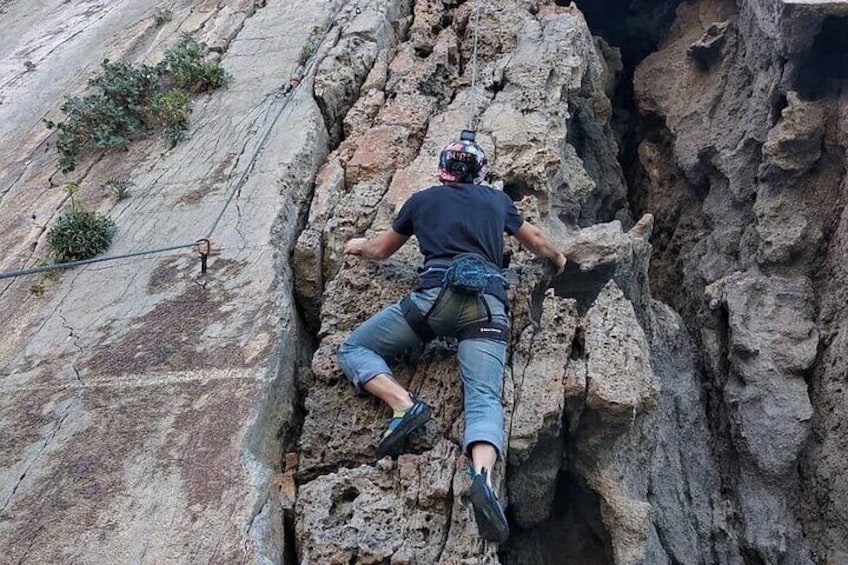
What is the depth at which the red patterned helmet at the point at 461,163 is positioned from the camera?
619 cm

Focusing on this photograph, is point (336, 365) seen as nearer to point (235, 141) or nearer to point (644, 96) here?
point (235, 141)

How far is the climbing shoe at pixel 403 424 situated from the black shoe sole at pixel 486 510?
0.69 m

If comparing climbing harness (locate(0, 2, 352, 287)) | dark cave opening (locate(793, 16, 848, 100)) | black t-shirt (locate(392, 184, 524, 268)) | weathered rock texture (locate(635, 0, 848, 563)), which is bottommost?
weathered rock texture (locate(635, 0, 848, 563))

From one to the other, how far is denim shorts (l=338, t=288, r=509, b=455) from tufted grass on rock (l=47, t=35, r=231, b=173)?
4634mm

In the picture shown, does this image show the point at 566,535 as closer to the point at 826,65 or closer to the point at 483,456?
the point at 483,456

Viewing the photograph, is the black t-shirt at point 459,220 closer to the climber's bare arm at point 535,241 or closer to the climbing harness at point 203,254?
the climber's bare arm at point 535,241

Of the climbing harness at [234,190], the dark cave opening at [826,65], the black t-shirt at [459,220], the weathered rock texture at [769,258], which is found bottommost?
the weathered rock texture at [769,258]

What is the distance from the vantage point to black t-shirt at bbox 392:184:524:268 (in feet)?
19.3

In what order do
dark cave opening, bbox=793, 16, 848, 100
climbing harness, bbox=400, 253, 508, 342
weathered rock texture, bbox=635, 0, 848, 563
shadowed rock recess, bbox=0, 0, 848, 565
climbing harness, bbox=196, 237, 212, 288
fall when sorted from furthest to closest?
dark cave opening, bbox=793, 16, 848, 100, weathered rock texture, bbox=635, 0, 848, 563, climbing harness, bbox=196, 237, 212, 288, climbing harness, bbox=400, 253, 508, 342, shadowed rock recess, bbox=0, 0, 848, 565

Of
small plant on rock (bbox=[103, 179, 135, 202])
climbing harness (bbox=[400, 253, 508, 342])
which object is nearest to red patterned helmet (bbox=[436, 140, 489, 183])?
climbing harness (bbox=[400, 253, 508, 342])

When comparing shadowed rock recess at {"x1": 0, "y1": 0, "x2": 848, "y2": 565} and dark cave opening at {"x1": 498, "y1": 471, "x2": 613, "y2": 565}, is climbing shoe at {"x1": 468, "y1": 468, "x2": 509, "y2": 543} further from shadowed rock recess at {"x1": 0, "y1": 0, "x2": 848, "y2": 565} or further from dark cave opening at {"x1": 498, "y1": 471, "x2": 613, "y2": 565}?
dark cave opening at {"x1": 498, "y1": 471, "x2": 613, "y2": 565}

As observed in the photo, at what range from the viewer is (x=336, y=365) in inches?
→ 243

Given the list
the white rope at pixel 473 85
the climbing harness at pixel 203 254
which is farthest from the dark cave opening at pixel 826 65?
the climbing harness at pixel 203 254

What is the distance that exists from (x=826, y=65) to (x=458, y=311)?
6.63 metres
